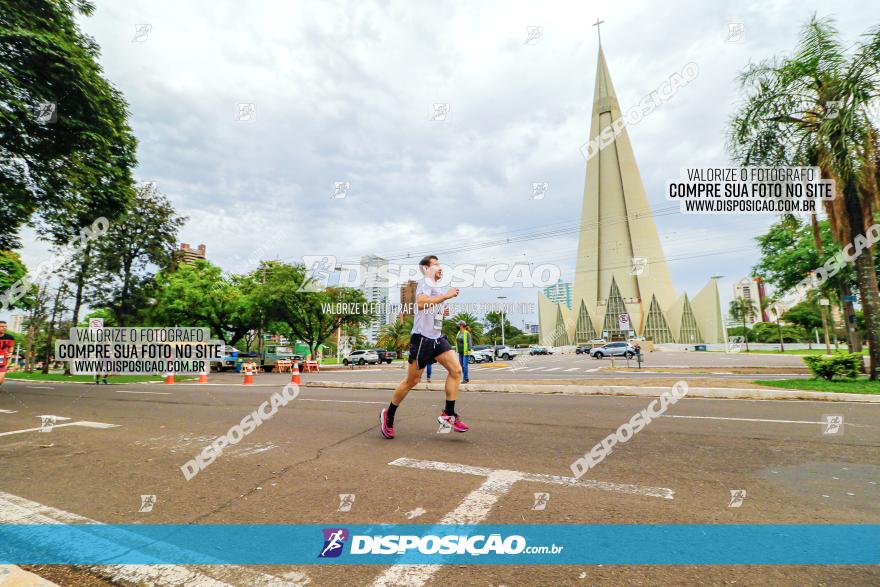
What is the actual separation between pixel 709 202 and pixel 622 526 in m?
16.7

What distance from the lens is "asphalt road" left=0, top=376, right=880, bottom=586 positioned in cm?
202

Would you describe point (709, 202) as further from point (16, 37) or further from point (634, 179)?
point (634, 179)

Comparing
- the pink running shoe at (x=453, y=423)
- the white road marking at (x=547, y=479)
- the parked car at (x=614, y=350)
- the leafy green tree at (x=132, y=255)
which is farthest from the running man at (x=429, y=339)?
the parked car at (x=614, y=350)

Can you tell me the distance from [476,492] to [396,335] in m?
52.3

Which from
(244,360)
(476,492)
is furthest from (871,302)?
(244,360)

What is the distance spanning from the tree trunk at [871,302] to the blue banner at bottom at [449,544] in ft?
38.4

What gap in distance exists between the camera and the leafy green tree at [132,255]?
993 inches

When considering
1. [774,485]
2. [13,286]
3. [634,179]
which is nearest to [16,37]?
[774,485]

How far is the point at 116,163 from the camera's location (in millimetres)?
14023

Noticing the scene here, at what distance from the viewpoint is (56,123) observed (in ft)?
38.5

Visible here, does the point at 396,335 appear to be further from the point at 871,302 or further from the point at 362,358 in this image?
the point at 871,302

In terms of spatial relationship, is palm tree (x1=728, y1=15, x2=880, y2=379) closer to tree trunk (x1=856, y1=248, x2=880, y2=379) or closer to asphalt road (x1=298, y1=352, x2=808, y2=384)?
tree trunk (x1=856, y1=248, x2=880, y2=379)

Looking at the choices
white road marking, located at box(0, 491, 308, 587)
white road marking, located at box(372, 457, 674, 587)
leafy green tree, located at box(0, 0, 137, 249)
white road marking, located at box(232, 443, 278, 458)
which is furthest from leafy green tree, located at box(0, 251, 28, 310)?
white road marking, located at box(372, 457, 674, 587)

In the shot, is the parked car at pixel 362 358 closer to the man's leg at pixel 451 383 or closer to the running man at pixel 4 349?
the running man at pixel 4 349
